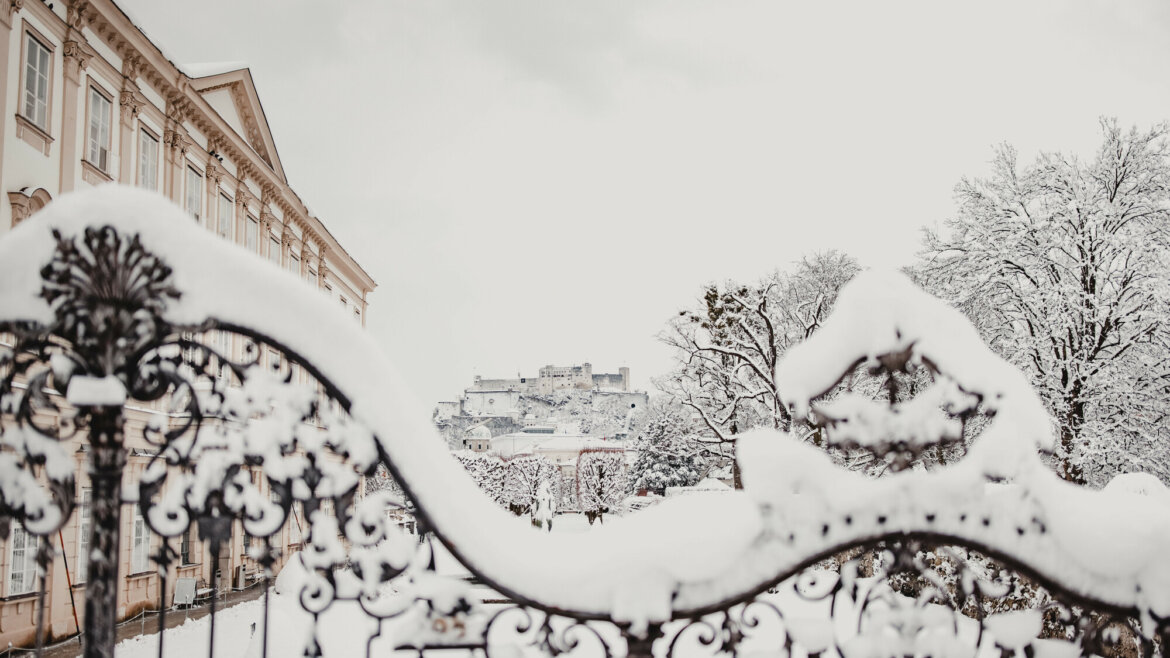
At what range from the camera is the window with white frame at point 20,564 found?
972 centimetres

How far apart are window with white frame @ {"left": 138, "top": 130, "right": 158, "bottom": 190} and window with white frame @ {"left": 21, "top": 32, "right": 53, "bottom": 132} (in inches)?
97.5

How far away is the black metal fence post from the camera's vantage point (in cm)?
180

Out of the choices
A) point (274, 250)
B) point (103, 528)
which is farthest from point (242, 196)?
point (103, 528)

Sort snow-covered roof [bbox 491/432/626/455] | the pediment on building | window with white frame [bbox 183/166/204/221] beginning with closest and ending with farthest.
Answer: window with white frame [bbox 183/166/204/221] < the pediment on building < snow-covered roof [bbox 491/432/626/455]

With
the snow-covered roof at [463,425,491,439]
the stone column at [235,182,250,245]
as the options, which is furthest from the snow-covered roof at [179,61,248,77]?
the snow-covered roof at [463,425,491,439]

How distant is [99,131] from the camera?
38.9 feet

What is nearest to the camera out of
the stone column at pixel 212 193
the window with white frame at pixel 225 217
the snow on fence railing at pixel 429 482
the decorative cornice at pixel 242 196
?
the snow on fence railing at pixel 429 482

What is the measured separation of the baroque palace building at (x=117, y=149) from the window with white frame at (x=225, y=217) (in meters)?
0.05

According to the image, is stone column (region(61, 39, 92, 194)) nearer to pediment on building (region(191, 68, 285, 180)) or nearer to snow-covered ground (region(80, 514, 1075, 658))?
pediment on building (region(191, 68, 285, 180))

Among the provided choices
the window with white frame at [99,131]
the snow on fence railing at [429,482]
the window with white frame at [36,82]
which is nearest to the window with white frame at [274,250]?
the window with white frame at [99,131]

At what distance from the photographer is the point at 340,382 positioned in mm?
1862

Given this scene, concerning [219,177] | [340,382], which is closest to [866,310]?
[340,382]

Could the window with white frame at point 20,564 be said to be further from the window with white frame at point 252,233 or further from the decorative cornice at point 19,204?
the window with white frame at point 252,233

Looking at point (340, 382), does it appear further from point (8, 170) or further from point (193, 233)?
point (8, 170)
